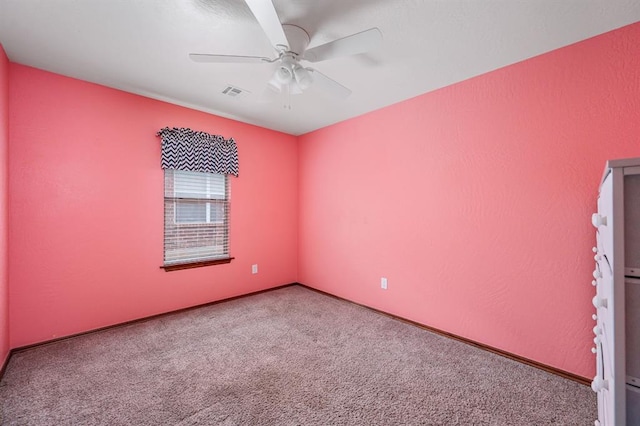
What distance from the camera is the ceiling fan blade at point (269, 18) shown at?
127 centimetres

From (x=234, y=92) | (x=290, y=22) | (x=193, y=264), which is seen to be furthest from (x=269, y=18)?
(x=193, y=264)

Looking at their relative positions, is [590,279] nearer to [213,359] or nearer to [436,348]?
[436,348]

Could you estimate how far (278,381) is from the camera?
189 cm

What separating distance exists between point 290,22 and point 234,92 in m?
1.26

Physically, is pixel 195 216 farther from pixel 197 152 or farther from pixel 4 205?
pixel 4 205

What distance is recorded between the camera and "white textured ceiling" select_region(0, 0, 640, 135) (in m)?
1.62

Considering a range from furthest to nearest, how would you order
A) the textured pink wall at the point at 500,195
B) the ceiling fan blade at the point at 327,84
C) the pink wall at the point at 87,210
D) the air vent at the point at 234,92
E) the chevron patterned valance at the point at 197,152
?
the chevron patterned valance at the point at 197,152 < the air vent at the point at 234,92 < the pink wall at the point at 87,210 < the ceiling fan blade at the point at 327,84 < the textured pink wall at the point at 500,195

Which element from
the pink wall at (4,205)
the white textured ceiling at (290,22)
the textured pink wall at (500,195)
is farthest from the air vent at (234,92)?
the pink wall at (4,205)

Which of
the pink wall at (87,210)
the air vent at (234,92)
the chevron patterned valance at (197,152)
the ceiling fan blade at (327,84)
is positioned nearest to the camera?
the ceiling fan blade at (327,84)

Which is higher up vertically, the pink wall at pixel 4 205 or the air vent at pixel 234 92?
the air vent at pixel 234 92

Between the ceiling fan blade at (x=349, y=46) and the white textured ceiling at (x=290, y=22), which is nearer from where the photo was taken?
the ceiling fan blade at (x=349, y=46)

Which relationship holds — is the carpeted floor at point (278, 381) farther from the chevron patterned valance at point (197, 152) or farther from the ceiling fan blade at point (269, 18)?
the ceiling fan blade at point (269, 18)

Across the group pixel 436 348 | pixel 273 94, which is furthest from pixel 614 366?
pixel 273 94

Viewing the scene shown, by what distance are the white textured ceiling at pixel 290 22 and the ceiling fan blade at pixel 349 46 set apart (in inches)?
8.1
